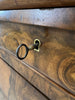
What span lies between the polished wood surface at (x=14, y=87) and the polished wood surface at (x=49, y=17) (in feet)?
0.63

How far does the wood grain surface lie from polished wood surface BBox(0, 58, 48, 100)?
2 cm

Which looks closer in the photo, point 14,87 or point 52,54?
point 52,54

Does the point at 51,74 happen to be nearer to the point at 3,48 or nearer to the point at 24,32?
the point at 24,32

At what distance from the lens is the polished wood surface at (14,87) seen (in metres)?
0.31

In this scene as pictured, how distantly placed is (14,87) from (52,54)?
0.74 ft

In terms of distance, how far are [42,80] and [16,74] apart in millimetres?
117

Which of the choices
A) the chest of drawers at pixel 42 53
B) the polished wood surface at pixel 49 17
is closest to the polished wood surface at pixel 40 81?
the chest of drawers at pixel 42 53

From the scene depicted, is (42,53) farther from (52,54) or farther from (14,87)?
(14,87)

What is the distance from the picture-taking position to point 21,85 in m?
0.35

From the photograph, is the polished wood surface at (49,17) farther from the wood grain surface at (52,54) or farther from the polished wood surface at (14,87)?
the polished wood surface at (14,87)

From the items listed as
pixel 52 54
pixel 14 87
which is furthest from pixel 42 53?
pixel 14 87

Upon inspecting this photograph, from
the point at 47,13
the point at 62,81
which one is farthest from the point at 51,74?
the point at 47,13

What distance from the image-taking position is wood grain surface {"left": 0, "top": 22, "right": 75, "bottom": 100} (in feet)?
0.66

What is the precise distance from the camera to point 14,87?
1.25 feet
